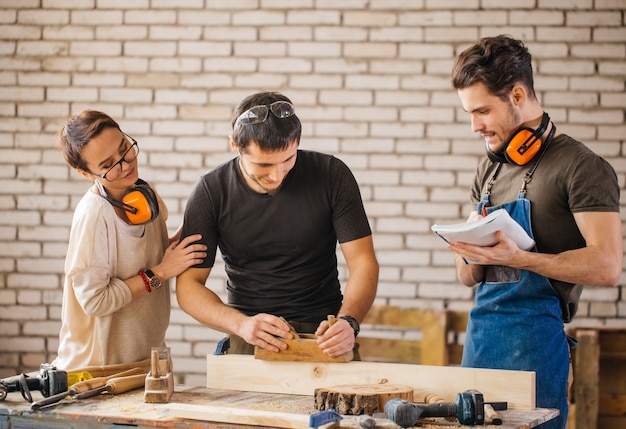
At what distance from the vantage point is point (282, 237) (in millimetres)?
3219

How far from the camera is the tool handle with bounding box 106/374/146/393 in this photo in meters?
2.80

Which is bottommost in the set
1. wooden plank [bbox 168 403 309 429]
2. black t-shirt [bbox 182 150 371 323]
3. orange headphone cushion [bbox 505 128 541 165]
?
wooden plank [bbox 168 403 309 429]

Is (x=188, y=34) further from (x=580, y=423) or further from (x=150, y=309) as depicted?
(x=580, y=423)

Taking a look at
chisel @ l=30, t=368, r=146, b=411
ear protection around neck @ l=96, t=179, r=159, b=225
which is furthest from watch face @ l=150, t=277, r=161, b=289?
chisel @ l=30, t=368, r=146, b=411

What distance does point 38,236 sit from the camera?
18.2 feet

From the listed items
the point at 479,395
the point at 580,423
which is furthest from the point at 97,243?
the point at 580,423

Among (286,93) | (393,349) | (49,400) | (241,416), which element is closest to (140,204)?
(49,400)

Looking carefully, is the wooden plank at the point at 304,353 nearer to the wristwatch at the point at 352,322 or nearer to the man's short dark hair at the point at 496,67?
the wristwatch at the point at 352,322

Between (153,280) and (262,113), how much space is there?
2.51 ft

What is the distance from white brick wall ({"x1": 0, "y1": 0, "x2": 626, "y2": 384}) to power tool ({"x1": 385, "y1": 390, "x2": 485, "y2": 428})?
116 inches

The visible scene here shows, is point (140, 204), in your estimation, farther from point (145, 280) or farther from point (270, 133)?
point (270, 133)

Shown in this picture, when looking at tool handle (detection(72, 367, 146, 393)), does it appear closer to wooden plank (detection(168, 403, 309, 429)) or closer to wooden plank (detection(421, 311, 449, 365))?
wooden plank (detection(168, 403, 309, 429))

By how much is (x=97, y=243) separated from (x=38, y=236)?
8.96ft

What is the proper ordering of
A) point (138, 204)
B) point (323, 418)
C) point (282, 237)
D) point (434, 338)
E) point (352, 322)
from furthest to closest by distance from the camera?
point (434, 338) → point (282, 237) → point (138, 204) → point (352, 322) → point (323, 418)
